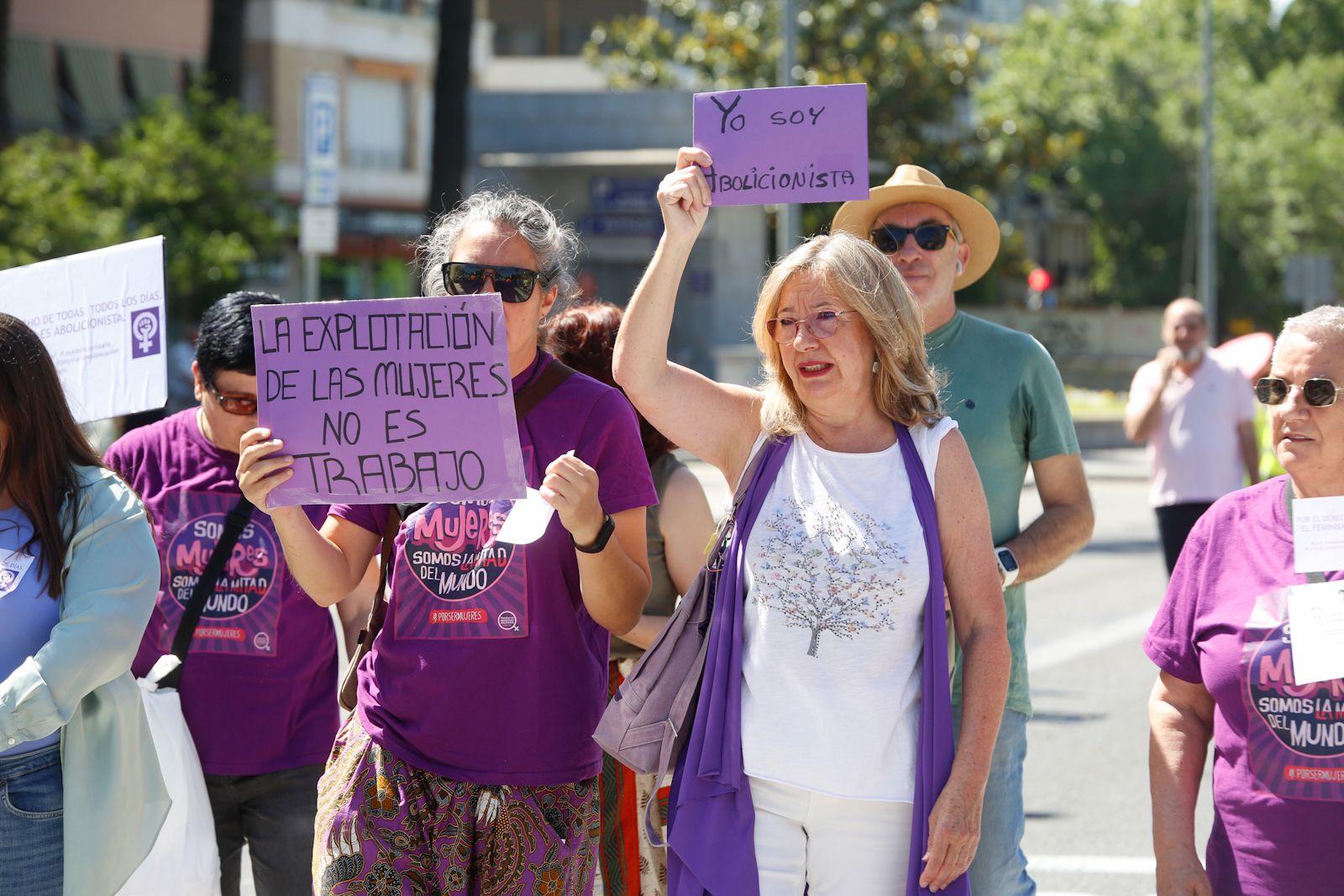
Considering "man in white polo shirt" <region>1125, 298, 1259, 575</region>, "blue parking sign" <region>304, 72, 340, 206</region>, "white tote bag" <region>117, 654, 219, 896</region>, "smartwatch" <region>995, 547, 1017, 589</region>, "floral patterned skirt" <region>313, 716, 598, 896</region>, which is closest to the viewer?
"floral patterned skirt" <region>313, 716, 598, 896</region>

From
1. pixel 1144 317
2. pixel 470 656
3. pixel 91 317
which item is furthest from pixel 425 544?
pixel 1144 317

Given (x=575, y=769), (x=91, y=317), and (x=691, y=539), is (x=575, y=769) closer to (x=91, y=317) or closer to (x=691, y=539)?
(x=691, y=539)

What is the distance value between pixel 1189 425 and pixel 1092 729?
1911 mm

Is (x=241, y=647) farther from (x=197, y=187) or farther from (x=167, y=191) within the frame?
(x=197, y=187)

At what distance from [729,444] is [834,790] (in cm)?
75

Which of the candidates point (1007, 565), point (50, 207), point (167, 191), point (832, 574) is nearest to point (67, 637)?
point (832, 574)

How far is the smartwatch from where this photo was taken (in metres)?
3.80

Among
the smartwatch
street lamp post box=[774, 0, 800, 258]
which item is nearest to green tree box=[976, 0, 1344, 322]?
street lamp post box=[774, 0, 800, 258]

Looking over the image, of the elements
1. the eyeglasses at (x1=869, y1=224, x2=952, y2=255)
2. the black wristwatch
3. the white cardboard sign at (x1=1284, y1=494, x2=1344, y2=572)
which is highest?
the eyeglasses at (x1=869, y1=224, x2=952, y2=255)

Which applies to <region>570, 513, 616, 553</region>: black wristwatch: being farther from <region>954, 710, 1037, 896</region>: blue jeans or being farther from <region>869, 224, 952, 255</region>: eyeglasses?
<region>869, 224, 952, 255</region>: eyeglasses

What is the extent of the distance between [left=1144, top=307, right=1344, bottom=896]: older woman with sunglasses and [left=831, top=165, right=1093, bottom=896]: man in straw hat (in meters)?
0.71

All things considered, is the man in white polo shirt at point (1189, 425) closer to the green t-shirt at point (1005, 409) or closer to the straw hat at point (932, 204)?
the straw hat at point (932, 204)

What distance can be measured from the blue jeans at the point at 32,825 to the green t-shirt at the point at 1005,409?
2.15m

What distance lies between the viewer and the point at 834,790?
296 centimetres
